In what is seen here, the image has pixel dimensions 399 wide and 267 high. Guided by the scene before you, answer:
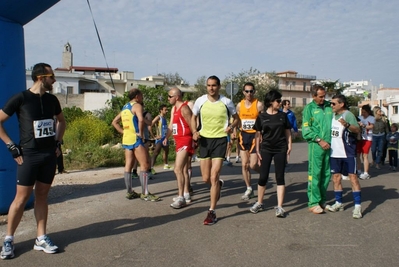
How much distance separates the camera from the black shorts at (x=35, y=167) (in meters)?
4.69

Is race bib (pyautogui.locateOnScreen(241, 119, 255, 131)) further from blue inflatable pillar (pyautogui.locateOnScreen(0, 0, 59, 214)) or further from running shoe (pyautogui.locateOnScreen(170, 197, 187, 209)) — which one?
blue inflatable pillar (pyautogui.locateOnScreen(0, 0, 59, 214))

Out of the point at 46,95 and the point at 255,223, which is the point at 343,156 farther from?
the point at 46,95

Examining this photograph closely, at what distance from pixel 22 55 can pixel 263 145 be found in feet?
13.6

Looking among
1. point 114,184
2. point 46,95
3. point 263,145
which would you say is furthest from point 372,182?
point 46,95

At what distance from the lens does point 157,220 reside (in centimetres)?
618

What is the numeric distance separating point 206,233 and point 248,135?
8.48 ft

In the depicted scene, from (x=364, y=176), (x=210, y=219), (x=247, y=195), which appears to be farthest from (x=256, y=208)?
(x=364, y=176)

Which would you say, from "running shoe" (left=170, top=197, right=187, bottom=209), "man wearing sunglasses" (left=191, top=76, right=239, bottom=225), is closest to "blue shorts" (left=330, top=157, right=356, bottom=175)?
"man wearing sunglasses" (left=191, top=76, right=239, bottom=225)

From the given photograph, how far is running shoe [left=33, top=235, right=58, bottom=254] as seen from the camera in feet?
15.6

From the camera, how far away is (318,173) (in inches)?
259

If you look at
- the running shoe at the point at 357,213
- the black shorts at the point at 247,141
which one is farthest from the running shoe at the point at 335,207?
the black shorts at the point at 247,141

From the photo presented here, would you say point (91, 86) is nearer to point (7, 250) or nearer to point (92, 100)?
point (92, 100)

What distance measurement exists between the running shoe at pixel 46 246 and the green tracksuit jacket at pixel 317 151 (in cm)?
403

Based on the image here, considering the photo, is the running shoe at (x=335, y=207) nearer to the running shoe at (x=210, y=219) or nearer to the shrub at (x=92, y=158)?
the running shoe at (x=210, y=219)
